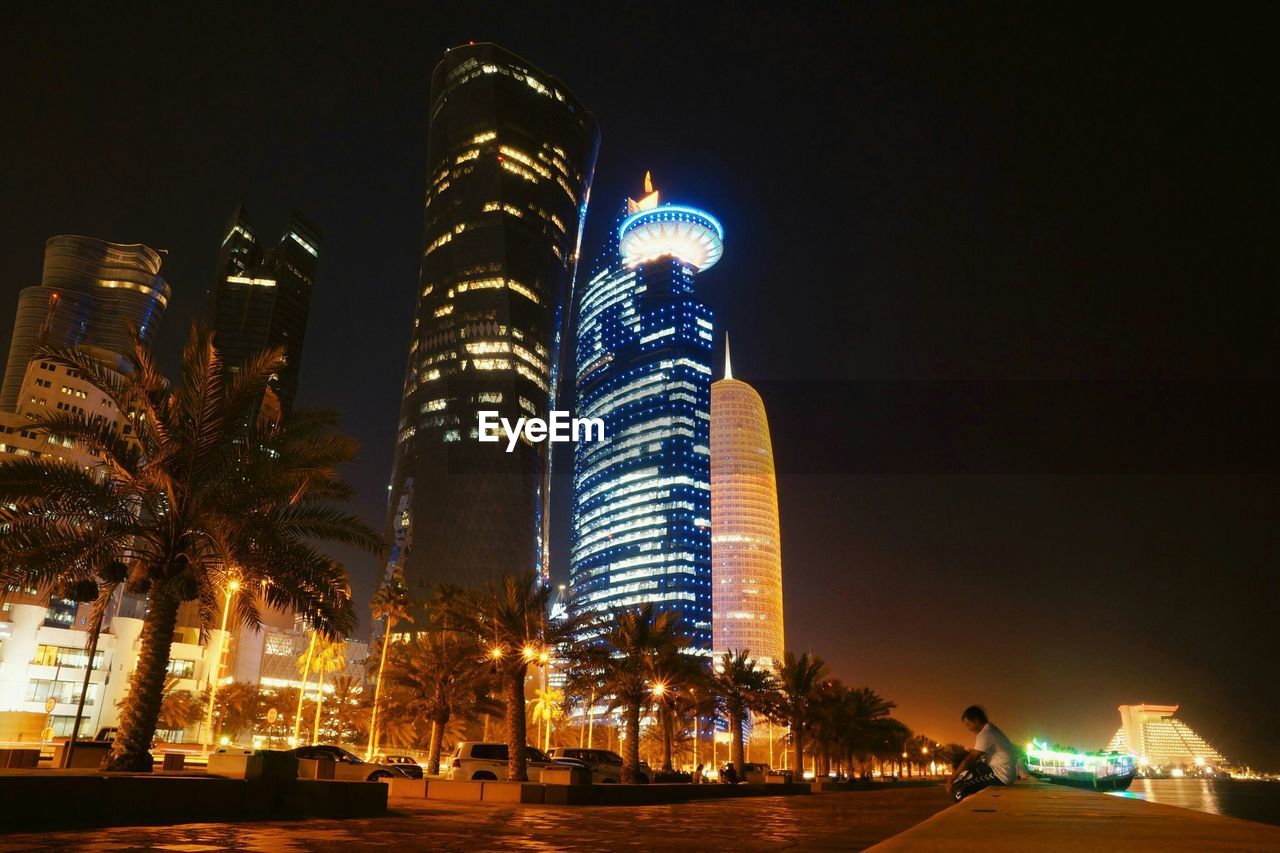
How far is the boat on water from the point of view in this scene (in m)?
107

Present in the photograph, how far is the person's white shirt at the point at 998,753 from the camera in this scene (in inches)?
348

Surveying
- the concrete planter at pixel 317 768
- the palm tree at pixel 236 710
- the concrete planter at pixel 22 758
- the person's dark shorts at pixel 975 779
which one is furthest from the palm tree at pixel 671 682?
the palm tree at pixel 236 710

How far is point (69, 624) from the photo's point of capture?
105375mm

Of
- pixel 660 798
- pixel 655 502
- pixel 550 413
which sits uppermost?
pixel 550 413

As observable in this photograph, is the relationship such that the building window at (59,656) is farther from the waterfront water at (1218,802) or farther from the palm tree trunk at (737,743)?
the waterfront water at (1218,802)

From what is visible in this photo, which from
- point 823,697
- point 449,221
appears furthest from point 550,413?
point 823,697

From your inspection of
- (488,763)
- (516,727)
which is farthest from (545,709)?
(516,727)

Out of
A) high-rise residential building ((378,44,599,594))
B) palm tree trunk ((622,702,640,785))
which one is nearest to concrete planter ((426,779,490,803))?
palm tree trunk ((622,702,640,785))

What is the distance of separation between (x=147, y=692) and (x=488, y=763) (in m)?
17.9

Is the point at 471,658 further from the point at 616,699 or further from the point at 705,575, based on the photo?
the point at 705,575

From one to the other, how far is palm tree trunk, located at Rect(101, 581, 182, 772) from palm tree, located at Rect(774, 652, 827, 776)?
42.2 m

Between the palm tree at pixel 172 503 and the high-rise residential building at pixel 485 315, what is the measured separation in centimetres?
12795

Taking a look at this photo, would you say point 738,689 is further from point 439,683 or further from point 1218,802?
point 1218,802

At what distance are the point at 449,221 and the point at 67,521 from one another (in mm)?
163768
